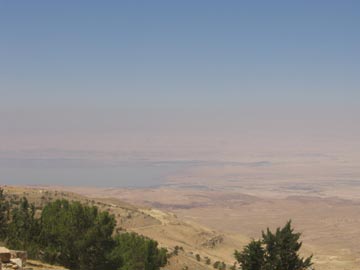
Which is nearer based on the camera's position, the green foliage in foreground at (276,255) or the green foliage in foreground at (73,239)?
the green foliage in foreground at (276,255)

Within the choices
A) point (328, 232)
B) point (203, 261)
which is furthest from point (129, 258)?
point (328, 232)

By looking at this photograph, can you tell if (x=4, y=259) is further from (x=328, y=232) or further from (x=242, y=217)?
(x=242, y=217)

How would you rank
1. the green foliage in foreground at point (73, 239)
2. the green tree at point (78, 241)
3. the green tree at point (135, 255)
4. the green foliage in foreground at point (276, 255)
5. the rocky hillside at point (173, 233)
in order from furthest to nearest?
the rocky hillside at point (173, 233)
the green tree at point (135, 255)
the green tree at point (78, 241)
the green foliage in foreground at point (73, 239)
the green foliage in foreground at point (276, 255)

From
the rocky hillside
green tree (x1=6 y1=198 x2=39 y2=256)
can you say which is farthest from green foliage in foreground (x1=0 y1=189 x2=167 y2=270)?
the rocky hillside

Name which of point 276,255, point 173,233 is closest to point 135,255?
point 276,255

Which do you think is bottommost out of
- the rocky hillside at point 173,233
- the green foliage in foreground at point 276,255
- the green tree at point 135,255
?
the rocky hillside at point 173,233

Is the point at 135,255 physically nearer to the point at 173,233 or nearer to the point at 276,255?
the point at 276,255

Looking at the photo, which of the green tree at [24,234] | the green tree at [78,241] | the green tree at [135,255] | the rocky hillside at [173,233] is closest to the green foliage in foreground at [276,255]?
the green tree at [135,255]

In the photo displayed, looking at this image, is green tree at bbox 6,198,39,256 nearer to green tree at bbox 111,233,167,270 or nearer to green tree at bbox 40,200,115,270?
green tree at bbox 40,200,115,270

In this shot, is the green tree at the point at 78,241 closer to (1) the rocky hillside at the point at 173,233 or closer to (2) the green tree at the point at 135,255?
(2) the green tree at the point at 135,255
